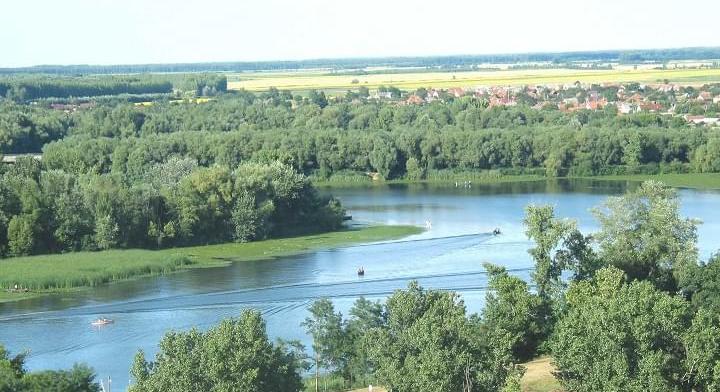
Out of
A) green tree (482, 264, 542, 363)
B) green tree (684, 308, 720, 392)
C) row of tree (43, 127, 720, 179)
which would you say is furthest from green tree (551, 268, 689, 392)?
row of tree (43, 127, 720, 179)

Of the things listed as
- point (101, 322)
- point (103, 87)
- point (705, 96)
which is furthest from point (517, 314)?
point (103, 87)

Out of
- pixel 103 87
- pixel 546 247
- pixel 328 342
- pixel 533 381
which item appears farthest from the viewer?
pixel 103 87

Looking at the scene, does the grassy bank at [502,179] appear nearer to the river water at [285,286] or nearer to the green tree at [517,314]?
the river water at [285,286]

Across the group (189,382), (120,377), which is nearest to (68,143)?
(120,377)

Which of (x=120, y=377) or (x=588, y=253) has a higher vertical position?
(x=588, y=253)

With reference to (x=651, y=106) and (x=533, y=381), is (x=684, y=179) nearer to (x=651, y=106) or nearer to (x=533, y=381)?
(x=651, y=106)

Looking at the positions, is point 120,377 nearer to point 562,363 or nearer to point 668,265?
point 562,363

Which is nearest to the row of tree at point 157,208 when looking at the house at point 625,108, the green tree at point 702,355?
the green tree at point 702,355
